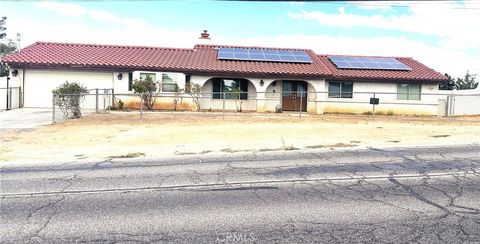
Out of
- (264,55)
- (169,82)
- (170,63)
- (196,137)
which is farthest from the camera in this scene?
(264,55)

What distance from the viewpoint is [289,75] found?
78.7 feet

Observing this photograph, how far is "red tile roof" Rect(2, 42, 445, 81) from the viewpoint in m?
23.8

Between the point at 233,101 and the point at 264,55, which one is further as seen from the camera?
the point at 264,55

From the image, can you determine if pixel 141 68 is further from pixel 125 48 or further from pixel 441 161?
pixel 441 161

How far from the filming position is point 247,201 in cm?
616

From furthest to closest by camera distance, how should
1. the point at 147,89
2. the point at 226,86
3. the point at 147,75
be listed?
the point at 226,86 < the point at 147,75 < the point at 147,89

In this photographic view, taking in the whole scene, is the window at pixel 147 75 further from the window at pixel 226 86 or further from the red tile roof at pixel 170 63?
the window at pixel 226 86

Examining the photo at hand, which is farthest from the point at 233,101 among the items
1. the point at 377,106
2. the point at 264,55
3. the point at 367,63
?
the point at 367,63

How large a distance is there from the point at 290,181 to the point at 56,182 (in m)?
4.63

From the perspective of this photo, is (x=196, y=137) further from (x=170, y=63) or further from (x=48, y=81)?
(x=48, y=81)

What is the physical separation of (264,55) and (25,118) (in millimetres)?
15675

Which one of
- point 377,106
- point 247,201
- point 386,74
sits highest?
point 386,74

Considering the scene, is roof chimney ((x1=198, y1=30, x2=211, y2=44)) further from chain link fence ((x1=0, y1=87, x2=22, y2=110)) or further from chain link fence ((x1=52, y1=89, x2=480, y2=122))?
chain link fence ((x1=0, y1=87, x2=22, y2=110))

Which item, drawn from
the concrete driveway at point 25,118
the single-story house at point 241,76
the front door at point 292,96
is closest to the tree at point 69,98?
the concrete driveway at point 25,118
